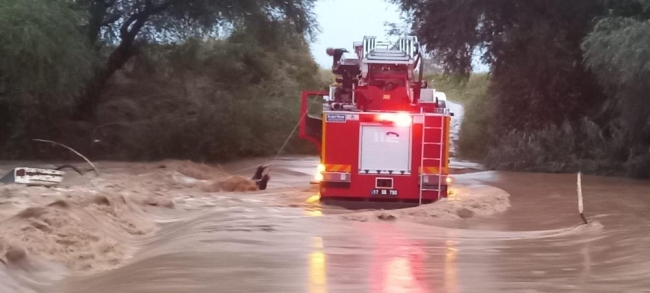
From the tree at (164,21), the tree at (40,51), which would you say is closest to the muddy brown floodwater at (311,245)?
the tree at (40,51)

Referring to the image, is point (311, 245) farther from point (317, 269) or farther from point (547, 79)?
point (547, 79)

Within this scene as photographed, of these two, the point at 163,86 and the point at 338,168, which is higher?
the point at 163,86

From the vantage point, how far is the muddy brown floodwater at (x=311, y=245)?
316 inches

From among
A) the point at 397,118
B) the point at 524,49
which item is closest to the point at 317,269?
the point at 397,118

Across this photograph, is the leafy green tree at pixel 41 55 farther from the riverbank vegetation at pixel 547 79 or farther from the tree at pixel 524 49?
the tree at pixel 524 49

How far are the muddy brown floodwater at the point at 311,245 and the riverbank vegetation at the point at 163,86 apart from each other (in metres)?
12.3

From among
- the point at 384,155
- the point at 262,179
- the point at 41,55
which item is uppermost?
the point at 41,55

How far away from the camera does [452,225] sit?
12.9 meters

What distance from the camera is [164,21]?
94.8ft

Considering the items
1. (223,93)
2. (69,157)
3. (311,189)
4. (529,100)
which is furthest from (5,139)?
(529,100)

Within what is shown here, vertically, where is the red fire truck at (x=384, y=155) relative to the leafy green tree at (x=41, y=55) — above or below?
below

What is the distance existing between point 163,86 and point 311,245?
22.4m

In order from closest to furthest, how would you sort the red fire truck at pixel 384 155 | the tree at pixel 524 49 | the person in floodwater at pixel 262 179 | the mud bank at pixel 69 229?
the mud bank at pixel 69 229
the red fire truck at pixel 384 155
the person in floodwater at pixel 262 179
the tree at pixel 524 49

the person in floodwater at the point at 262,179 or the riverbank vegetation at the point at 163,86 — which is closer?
the person in floodwater at the point at 262,179
